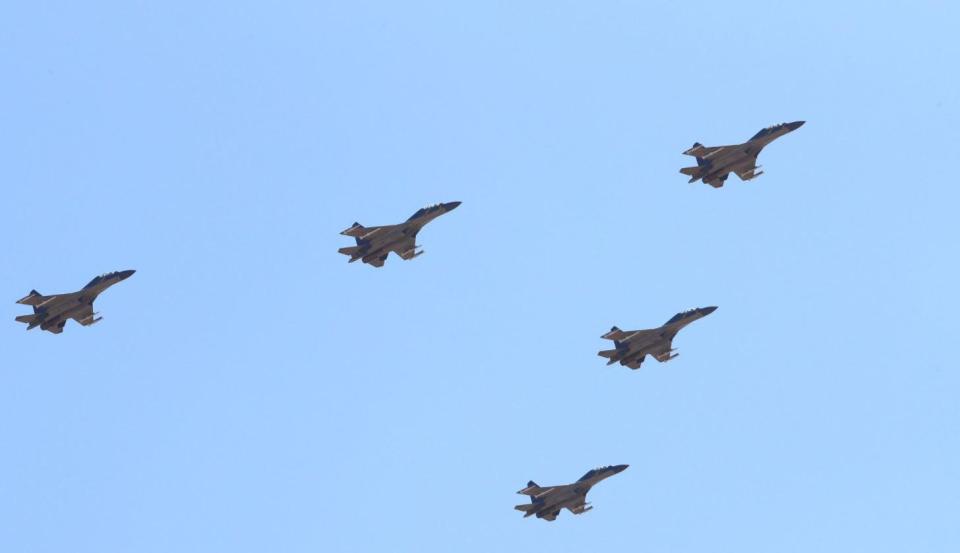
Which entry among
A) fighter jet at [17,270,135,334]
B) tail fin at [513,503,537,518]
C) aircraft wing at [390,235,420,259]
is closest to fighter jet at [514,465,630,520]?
tail fin at [513,503,537,518]

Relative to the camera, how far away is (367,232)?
141 m

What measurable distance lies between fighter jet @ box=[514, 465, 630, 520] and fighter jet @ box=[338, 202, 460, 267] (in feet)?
86.4

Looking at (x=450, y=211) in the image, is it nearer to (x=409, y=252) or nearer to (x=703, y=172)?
(x=409, y=252)

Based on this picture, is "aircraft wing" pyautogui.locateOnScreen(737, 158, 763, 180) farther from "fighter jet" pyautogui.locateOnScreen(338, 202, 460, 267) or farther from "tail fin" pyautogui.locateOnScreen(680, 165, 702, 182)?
"fighter jet" pyautogui.locateOnScreen(338, 202, 460, 267)

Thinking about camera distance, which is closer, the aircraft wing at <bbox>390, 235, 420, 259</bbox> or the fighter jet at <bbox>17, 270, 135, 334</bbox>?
the fighter jet at <bbox>17, 270, 135, 334</bbox>

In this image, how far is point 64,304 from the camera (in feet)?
447

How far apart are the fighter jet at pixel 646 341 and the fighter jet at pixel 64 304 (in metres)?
47.1

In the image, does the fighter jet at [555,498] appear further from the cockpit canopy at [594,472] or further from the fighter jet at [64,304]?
the fighter jet at [64,304]

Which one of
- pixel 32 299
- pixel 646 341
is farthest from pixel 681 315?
pixel 32 299

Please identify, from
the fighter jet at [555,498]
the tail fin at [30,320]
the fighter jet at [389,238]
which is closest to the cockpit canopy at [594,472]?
the fighter jet at [555,498]

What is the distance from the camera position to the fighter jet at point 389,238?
140750 millimetres

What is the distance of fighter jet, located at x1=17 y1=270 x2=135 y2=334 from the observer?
136 metres

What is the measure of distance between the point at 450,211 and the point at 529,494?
29652 mm

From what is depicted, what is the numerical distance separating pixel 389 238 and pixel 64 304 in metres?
31.9
